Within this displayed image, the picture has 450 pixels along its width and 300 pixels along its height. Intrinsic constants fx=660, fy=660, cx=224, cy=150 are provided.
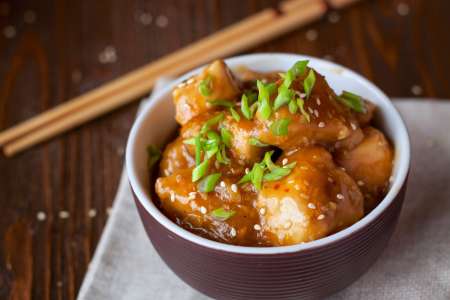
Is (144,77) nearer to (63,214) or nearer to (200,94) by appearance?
(63,214)

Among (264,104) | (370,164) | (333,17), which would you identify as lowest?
(333,17)

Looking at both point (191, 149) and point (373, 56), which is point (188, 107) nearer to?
point (191, 149)

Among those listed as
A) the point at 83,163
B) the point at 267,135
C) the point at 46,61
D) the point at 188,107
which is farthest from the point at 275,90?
the point at 46,61

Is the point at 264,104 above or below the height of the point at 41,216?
above

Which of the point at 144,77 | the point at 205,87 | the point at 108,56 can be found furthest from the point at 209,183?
the point at 108,56

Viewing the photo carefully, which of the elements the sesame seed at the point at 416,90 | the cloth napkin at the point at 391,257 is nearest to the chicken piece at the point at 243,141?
the cloth napkin at the point at 391,257

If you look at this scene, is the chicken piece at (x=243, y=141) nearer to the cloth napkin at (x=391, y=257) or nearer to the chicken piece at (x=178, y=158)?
the chicken piece at (x=178, y=158)
